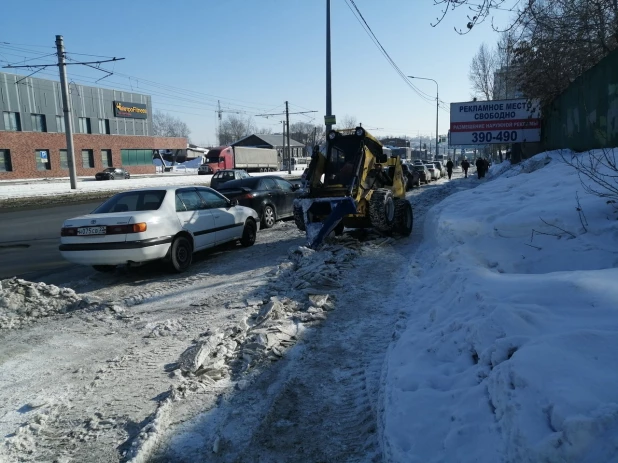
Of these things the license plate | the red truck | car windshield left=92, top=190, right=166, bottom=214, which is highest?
the red truck

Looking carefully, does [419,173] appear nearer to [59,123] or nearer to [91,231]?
[91,231]

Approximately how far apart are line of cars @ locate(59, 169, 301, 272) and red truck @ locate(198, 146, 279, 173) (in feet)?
160

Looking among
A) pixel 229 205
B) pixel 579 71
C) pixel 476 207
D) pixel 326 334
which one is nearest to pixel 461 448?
pixel 326 334

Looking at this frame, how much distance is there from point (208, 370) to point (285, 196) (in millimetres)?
10357

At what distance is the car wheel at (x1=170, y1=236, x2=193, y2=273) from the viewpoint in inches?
305

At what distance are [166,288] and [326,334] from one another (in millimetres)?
3136

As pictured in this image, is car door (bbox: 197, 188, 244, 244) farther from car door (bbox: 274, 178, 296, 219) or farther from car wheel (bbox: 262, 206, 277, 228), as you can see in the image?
car door (bbox: 274, 178, 296, 219)

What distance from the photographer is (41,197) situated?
25250 mm

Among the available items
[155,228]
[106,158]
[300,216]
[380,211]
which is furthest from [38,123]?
[380,211]

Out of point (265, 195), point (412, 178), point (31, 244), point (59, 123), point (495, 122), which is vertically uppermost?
point (59, 123)

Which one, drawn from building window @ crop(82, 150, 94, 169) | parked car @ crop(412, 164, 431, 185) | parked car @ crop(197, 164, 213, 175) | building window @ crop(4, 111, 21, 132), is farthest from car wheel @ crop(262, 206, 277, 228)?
parked car @ crop(197, 164, 213, 175)

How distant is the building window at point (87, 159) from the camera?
5072 centimetres

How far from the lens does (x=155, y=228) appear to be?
7.39 m

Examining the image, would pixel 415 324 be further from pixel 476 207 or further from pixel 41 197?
pixel 41 197
